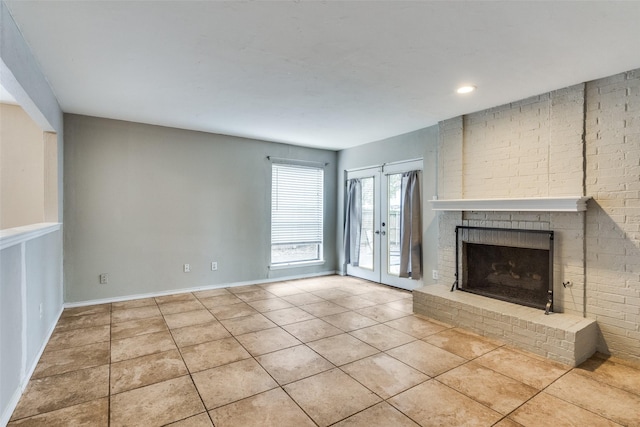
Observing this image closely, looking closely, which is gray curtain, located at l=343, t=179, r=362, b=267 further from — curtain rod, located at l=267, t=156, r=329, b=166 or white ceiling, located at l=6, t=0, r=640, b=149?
white ceiling, located at l=6, t=0, r=640, b=149

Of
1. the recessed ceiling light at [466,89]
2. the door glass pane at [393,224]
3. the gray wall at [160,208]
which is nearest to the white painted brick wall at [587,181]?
the recessed ceiling light at [466,89]

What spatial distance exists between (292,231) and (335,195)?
1.22 m

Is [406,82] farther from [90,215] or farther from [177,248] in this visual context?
[90,215]

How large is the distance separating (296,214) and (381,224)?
1.62 m

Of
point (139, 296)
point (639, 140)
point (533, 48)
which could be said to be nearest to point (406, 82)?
point (533, 48)

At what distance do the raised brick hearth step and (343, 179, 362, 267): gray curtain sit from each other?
7.08 ft

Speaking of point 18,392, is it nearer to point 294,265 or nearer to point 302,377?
point 302,377

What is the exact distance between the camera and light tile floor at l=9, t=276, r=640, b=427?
202cm

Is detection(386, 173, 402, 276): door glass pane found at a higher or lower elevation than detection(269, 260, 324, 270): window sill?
higher

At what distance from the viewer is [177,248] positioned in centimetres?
485

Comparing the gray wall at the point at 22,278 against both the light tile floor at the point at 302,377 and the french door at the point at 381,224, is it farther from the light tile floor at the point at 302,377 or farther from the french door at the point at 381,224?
the french door at the point at 381,224

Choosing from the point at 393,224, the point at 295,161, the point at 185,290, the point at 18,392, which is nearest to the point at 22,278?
the point at 18,392

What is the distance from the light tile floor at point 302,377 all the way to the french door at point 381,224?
1602 millimetres

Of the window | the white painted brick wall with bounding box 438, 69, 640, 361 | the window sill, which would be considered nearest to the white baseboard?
the window sill
